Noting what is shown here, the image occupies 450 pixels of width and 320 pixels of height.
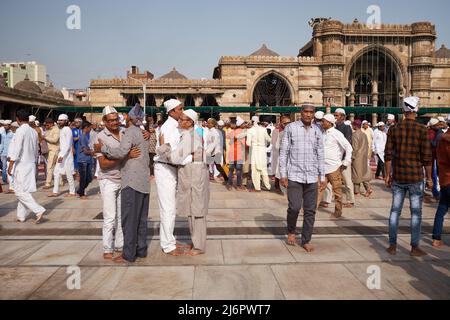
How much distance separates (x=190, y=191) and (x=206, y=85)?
111 ft

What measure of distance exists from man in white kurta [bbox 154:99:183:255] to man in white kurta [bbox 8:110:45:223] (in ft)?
8.81

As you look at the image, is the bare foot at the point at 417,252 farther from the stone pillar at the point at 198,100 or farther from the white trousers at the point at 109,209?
the stone pillar at the point at 198,100

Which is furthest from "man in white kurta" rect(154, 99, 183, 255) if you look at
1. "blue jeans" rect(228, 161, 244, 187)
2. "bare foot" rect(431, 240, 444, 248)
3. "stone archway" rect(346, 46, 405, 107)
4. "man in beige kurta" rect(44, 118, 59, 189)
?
"stone archway" rect(346, 46, 405, 107)

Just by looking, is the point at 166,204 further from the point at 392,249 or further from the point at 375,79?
the point at 375,79

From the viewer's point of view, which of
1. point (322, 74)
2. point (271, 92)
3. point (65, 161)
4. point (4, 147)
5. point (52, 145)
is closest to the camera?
point (65, 161)

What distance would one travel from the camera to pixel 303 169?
5398 mm

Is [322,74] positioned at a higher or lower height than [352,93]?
higher

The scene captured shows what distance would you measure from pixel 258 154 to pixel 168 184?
5.58 m

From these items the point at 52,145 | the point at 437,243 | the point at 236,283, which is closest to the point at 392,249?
the point at 437,243

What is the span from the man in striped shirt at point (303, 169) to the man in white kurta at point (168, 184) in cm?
144

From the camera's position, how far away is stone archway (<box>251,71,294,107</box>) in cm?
4130

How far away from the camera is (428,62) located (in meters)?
39.3

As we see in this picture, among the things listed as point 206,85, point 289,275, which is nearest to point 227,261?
point 289,275
